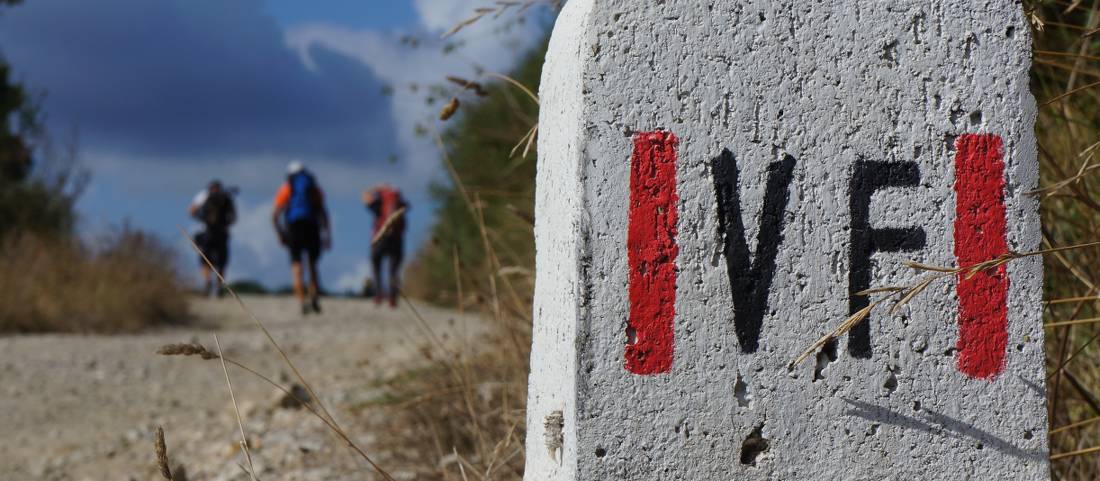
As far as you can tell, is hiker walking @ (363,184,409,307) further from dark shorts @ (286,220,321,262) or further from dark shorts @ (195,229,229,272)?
dark shorts @ (195,229,229,272)

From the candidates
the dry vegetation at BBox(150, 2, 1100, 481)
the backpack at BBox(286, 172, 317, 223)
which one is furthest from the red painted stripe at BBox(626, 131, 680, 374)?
the backpack at BBox(286, 172, 317, 223)

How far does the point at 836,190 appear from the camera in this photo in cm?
165

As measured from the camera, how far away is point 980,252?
1.69m

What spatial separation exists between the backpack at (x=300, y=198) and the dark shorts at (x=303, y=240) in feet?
0.31

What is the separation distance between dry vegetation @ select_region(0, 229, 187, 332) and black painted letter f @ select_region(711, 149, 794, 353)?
29.9 ft

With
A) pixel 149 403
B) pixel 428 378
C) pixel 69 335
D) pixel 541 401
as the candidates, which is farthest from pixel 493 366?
pixel 69 335

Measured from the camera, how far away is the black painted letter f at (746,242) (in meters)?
1.61

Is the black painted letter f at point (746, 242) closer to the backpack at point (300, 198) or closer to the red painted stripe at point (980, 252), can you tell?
the red painted stripe at point (980, 252)

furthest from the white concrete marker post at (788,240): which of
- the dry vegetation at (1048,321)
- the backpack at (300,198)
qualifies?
the backpack at (300,198)

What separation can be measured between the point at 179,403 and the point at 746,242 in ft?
16.7

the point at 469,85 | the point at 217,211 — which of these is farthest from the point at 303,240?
the point at 469,85

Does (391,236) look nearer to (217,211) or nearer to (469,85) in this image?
(217,211)

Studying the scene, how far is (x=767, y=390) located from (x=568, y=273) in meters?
0.39

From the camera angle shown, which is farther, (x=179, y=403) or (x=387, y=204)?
(x=387, y=204)
